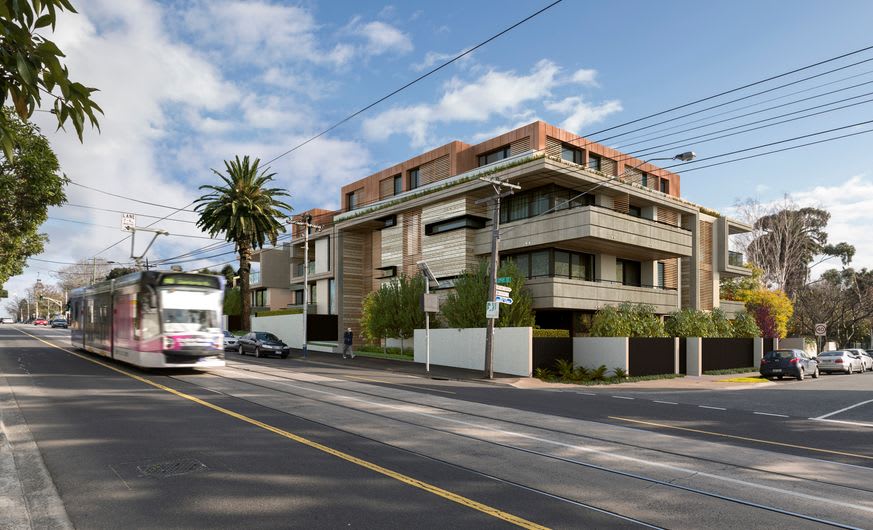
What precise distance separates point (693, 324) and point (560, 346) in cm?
1028

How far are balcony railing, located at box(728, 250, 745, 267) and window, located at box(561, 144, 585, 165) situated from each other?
15059 millimetres

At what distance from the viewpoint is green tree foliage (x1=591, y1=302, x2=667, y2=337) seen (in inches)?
1161

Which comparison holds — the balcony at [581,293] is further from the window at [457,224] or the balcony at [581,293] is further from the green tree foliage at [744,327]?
the green tree foliage at [744,327]

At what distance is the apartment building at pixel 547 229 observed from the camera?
31.9m

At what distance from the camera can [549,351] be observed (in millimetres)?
28062

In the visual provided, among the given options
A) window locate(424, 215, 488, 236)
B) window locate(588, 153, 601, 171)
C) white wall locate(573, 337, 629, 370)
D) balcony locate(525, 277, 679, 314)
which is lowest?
white wall locate(573, 337, 629, 370)

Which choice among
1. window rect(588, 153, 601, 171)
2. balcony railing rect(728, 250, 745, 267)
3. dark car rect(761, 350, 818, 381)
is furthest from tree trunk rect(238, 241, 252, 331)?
balcony railing rect(728, 250, 745, 267)

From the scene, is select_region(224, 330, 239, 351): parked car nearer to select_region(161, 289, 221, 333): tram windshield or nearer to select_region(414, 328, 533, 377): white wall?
select_region(414, 328, 533, 377): white wall

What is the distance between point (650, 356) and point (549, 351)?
5466 millimetres

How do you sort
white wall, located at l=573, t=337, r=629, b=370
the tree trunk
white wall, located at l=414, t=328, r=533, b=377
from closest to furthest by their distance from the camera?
white wall, located at l=414, t=328, r=533, b=377 < white wall, located at l=573, t=337, r=629, b=370 < the tree trunk

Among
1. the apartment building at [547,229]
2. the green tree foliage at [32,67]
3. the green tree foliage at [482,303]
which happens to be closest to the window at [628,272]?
the apartment building at [547,229]

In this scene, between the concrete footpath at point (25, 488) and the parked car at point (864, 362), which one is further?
the parked car at point (864, 362)

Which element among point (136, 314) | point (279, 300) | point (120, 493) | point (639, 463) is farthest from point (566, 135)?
point (279, 300)

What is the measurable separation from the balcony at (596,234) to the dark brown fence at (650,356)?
5.68 metres
